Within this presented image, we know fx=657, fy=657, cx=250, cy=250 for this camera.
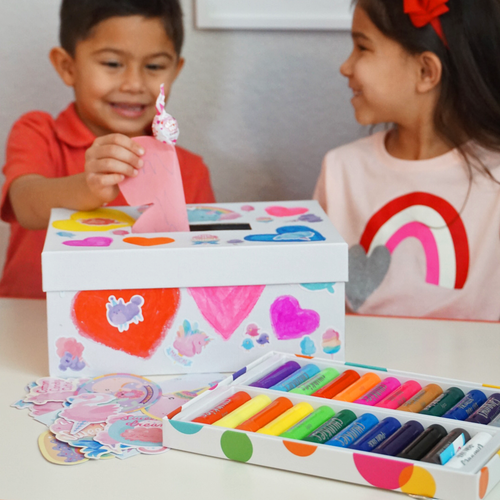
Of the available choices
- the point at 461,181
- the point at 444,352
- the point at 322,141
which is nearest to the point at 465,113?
the point at 461,181

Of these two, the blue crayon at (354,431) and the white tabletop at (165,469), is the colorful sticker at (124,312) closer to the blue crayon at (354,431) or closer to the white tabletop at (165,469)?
the white tabletop at (165,469)

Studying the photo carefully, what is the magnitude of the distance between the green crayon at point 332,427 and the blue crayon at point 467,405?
0.24ft

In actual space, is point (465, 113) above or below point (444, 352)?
above

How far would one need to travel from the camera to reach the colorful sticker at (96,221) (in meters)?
0.70

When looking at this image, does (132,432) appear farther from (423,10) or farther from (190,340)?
(423,10)

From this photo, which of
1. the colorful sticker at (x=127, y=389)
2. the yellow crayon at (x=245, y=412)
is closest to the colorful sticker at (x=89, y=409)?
the colorful sticker at (x=127, y=389)

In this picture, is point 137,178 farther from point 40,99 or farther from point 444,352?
point 40,99

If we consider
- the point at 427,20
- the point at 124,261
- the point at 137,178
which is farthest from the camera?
the point at 427,20

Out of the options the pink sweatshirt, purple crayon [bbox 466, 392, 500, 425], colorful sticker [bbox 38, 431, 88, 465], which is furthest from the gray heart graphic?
colorful sticker [bbox 38, 431, 88, 465]

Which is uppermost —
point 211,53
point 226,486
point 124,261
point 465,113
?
point 211,53

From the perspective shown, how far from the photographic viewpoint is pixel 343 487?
1.46ft

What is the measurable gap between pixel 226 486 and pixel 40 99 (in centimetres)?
109

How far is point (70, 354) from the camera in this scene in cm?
63

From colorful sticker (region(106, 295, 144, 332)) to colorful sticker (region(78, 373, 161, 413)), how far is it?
0.16ft
